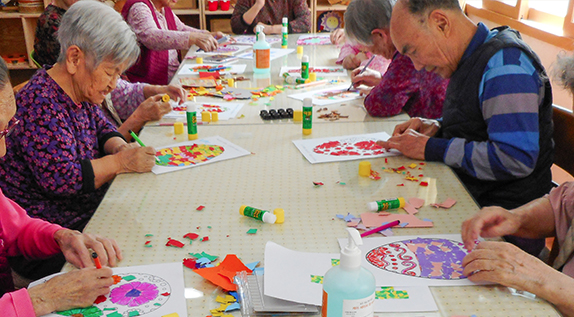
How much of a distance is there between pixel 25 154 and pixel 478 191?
1.57m

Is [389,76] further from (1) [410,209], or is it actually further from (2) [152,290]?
(2) [152,290]

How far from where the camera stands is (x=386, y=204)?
1.47 meters

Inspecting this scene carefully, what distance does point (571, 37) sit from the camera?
3.28m

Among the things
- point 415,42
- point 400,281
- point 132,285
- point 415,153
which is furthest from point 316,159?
point 132,285

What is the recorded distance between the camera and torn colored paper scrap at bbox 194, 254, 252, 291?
1.12 m

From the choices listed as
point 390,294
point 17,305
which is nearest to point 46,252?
point 17,305

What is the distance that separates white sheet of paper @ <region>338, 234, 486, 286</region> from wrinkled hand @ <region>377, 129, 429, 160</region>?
57 centimetres

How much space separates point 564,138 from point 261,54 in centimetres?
177

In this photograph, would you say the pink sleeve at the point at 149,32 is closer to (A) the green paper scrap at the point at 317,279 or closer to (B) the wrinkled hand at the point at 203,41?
(B) the wrinkled hand at the point at 203,41

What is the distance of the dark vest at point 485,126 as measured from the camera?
1.74m

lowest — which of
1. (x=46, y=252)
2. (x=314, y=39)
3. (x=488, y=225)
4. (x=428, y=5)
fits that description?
(x=46, y=252)

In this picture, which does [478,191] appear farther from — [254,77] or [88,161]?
[254,77]

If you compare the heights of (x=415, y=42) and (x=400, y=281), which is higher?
(x=415, y=42)

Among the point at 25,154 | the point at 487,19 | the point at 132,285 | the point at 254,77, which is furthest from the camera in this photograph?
the point at 487,19
